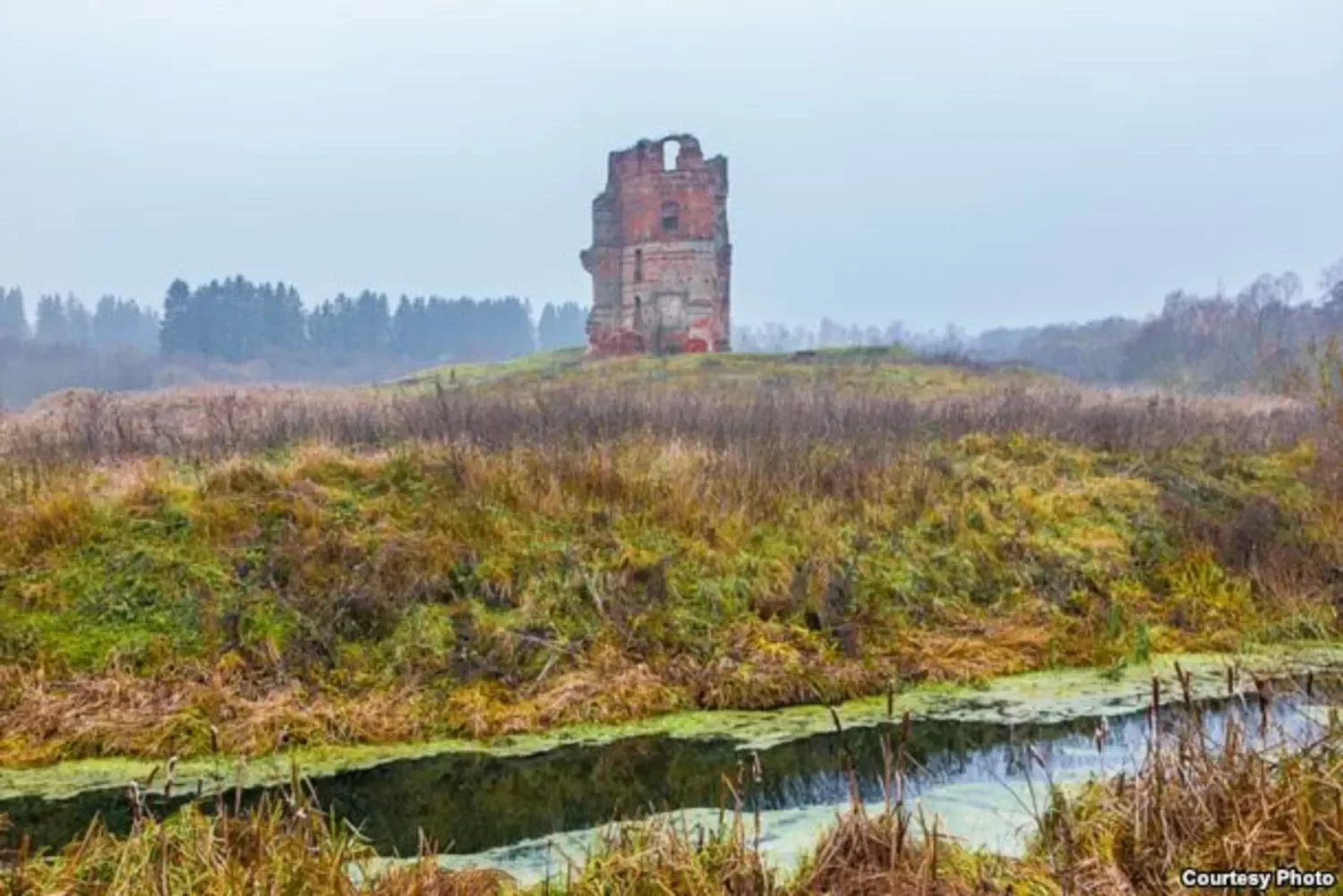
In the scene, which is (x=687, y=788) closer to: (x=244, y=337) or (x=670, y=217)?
(x=670, y=217)

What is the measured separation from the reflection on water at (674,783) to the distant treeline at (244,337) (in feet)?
212

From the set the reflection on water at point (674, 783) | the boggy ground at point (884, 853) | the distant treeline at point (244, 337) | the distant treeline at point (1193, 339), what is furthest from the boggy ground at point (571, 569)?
the distant treeline at point (244, 337)

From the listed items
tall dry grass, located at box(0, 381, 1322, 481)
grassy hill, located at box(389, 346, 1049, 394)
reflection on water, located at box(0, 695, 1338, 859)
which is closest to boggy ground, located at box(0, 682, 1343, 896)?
reflection on water, located at box(0, 695, 1338, 859)

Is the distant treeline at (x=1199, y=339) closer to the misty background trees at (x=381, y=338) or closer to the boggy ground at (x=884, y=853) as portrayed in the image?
the misty background trees at (x=381, y=338)

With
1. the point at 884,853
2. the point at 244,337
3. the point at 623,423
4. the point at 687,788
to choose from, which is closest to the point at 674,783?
the point at 687,788

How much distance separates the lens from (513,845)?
19.4 feet

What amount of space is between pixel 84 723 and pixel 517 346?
12578 centimetres

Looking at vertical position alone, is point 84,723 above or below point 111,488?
below

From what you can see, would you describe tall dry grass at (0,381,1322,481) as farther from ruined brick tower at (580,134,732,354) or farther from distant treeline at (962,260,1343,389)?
distant treeline at (962,260,1343,389)

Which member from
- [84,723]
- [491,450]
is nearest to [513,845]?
[84,723]

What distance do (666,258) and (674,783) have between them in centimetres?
2987

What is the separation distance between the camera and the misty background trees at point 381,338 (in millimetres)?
63125

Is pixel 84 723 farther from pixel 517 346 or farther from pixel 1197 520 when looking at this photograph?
pixel 517 346

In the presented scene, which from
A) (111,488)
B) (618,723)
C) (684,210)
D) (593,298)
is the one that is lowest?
(618,723)
